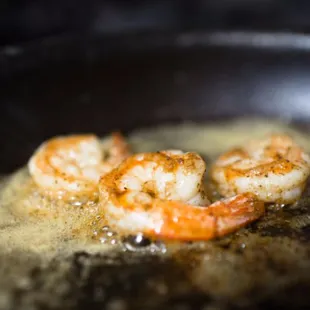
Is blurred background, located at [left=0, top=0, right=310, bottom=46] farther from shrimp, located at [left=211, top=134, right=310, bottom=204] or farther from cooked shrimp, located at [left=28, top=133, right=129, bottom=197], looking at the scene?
shrimp, located at [left=211, top=134, right=310, bottom=204]

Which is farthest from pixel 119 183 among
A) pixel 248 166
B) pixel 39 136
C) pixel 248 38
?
pixel 248 38

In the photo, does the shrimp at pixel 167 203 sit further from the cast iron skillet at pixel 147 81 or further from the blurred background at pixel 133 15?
the blurred background at pixel 133 15

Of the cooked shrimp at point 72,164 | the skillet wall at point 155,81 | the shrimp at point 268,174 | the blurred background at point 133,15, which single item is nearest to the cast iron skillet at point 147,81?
the skillet wall at point 155,81

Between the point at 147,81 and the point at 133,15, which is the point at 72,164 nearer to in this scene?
the point at 147,81

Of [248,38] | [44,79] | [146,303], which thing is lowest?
[146,303]

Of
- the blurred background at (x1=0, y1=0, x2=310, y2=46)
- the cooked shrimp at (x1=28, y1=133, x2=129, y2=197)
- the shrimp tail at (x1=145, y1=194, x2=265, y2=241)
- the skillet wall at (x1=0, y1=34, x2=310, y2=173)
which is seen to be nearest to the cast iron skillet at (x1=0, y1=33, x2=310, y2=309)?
the skillet wall at (x1=0, y1=34, x2=310, y2=173)

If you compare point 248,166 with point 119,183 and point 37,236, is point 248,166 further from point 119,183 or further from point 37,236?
point 37,236
